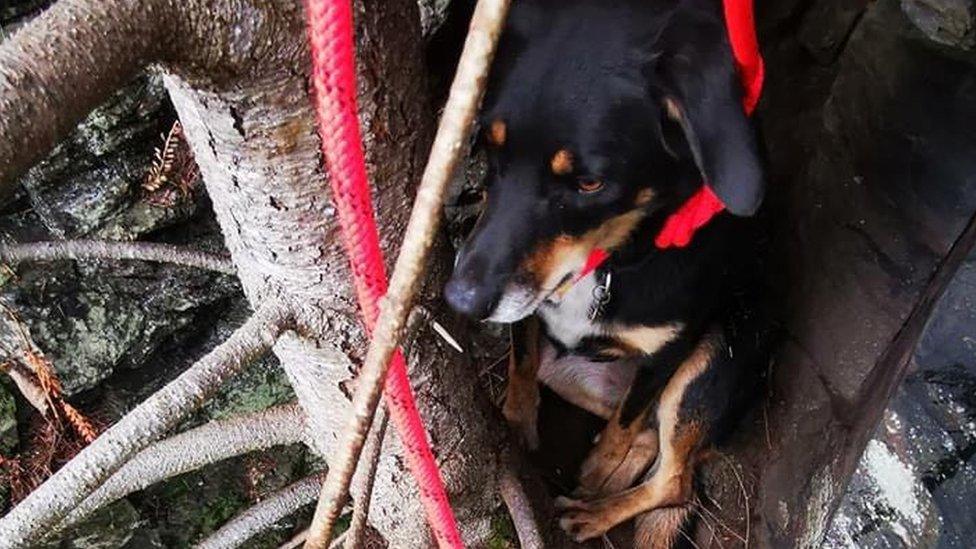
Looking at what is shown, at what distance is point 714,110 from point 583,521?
122cm

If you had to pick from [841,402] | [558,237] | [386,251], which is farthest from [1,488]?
[841,402]

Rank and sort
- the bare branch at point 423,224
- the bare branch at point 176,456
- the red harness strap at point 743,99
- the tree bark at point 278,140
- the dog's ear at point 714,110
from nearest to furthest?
the bare branch at point 423,224 → the tree bark at point 278,140 → the red harness strap at point 743,99 → the dog's ear at point 714,110 → the bare branch at point 176,456

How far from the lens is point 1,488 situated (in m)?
1.97

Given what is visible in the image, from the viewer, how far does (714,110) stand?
4.54 ft

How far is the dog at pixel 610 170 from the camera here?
4.63ft

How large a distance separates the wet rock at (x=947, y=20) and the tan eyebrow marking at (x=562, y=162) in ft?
2.47

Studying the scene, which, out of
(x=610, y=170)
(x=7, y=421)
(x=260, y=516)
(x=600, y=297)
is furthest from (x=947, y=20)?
(x=7, y=421)

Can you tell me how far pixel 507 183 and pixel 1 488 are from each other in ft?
4.11

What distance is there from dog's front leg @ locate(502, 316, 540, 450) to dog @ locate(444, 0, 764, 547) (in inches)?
11.0

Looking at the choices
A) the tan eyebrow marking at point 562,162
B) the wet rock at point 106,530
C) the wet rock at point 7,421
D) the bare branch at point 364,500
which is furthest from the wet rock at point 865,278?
the wet rock at point 7,421

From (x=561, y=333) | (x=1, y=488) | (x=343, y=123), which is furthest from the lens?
(x=561, y=333)

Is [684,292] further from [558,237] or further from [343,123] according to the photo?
[343,123]

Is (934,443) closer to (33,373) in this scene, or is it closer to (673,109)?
(673,109)

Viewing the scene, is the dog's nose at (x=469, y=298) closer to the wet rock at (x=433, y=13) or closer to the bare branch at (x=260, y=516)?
the wet rock at (x=433, y=13)
